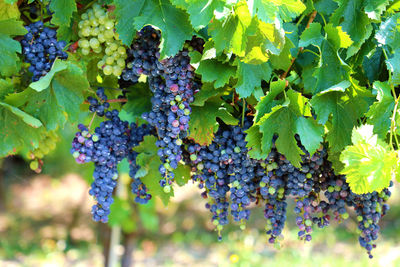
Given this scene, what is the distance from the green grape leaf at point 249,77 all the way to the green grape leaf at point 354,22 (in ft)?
0.61

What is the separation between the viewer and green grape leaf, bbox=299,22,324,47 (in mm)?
927

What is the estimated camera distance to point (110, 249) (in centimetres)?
281

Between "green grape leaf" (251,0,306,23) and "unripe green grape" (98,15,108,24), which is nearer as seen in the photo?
"green grape leaf" (251,0,306,23)

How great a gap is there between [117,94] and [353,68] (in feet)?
2.00

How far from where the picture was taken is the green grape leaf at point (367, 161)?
853mm

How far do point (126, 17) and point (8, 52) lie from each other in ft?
0.95

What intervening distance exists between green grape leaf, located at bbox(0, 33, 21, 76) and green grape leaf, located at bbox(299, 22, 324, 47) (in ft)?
2.05

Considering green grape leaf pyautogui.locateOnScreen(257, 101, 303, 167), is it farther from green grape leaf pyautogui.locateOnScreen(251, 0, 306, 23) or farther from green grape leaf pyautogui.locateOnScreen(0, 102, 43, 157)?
green grape leaf pyautogui.locateOnScreen(0, 102, 43, 157)

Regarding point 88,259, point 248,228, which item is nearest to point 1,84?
point 88,259

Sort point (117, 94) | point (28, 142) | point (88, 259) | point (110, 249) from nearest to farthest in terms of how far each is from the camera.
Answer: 1. point (28, 142)
2. point (117, 94)
3. point (110, 249)
4. point (88, 259)

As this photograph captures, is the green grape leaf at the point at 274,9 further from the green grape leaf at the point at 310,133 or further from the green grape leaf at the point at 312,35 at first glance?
the green grape leaf at the point at 310,133

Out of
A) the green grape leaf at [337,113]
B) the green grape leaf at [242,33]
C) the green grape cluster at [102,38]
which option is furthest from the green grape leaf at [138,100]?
the green grape leaf at [337,113]

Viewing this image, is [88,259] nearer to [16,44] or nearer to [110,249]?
[110,249]

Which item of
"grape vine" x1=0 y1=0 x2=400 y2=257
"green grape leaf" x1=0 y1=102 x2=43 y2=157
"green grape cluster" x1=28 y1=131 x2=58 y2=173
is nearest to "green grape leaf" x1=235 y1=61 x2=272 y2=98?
"grape vine" x1=0 y1=0 x2=400 y2=257
